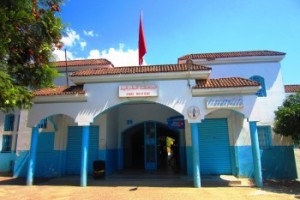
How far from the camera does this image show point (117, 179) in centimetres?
1216

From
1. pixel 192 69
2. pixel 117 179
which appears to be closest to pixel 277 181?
pixel 192 69

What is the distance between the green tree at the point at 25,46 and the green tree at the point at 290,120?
10.4 metres

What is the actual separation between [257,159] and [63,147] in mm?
10303

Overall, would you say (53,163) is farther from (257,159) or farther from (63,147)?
(257,159)

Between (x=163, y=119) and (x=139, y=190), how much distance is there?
5.82 m

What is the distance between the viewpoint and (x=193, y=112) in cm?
1066

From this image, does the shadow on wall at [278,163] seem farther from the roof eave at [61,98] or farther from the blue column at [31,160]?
the blue column at [31,160]

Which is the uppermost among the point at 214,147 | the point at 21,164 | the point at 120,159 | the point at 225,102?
the point at 225,102

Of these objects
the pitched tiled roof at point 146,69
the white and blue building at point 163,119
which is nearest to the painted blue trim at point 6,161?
the white and blue building at point 163,119

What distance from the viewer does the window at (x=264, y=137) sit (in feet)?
42.9

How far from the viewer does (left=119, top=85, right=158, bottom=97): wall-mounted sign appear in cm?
1095

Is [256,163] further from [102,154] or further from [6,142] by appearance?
[6,142]

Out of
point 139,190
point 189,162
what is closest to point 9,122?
point 139,190

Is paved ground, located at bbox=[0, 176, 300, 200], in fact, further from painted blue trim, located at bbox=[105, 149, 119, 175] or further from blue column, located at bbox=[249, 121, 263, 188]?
painted blue trim, located at bbox=[105, 149, 119, 175]
